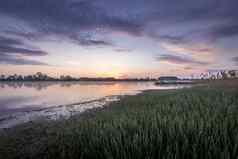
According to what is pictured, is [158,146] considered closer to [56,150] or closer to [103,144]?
[103,144]

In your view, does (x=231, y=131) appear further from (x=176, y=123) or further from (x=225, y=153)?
(x=225, y=153)

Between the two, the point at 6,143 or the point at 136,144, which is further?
the point at 6,143

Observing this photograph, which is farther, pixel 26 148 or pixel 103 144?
pixel 26 148

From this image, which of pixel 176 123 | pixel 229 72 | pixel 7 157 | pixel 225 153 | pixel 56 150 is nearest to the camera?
pixel 225 153

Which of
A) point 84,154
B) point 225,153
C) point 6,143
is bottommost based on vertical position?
point 6,143

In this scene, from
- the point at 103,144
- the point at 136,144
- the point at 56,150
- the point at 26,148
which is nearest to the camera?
the point at 136,144

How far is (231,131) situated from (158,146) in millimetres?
1978

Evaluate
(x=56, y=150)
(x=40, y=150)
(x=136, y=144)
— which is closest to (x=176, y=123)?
(x=136, y=144)

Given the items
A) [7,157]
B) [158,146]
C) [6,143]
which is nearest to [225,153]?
[158,146]

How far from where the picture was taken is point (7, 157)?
23.8 feet

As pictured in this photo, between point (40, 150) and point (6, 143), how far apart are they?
8.66 ft

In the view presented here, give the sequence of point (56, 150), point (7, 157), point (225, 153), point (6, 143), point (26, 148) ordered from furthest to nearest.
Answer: point (6, 143) → point (26, 148) → point (7, 157) → point (56, 150) → point (225, 153)

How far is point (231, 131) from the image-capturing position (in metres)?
4.83

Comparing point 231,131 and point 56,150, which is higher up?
point 231,131
